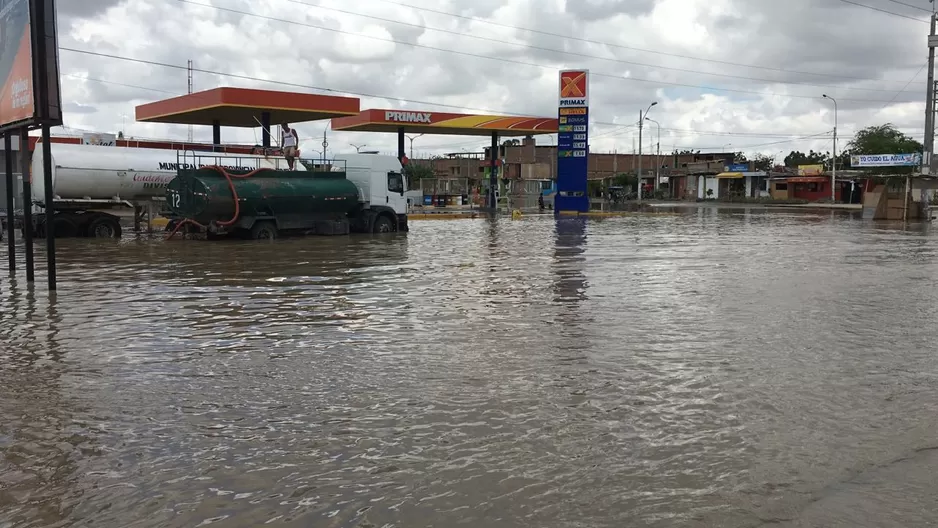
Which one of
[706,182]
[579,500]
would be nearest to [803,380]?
[579,500]

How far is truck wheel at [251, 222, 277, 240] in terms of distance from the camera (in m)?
25.2

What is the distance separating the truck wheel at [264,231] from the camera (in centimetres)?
2520

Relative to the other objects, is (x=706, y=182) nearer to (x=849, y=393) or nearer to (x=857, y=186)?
(x=857, y=186)

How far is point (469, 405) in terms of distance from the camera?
6.25m

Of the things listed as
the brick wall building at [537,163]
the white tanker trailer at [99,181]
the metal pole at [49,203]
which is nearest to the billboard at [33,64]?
the metal pole at [49,203]

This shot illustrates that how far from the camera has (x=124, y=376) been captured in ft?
23.2

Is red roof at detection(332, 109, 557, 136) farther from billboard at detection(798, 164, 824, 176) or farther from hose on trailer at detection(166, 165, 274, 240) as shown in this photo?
billboard at detection(798, 164, 824, 176)

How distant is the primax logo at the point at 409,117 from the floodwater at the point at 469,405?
116 ft

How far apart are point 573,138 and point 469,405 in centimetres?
4416

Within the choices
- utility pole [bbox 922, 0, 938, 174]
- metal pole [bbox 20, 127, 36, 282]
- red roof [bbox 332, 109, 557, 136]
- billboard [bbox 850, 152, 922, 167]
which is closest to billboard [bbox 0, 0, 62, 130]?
metal pole [bbox 20, 127, 36, 282]

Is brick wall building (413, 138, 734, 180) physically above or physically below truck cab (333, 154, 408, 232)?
above

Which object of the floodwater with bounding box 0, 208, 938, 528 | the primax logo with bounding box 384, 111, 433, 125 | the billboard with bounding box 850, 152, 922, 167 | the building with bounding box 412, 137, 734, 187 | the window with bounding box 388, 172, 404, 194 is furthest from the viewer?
the building with bounding box 412, 137, 734, 187

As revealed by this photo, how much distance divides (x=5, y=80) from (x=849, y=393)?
524 inches

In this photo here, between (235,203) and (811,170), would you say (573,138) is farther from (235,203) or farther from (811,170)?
(811,170)
